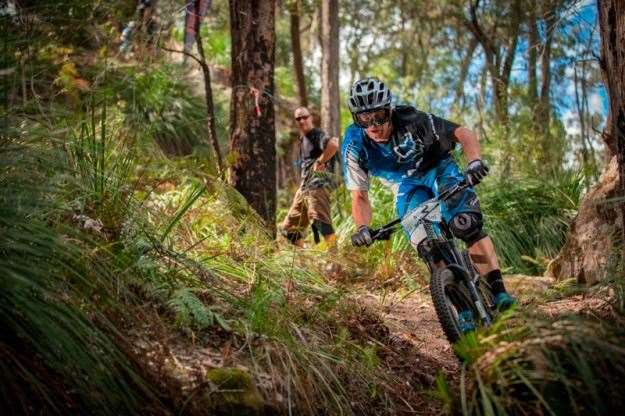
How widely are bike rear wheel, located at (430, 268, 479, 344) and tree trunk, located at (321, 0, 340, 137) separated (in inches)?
306

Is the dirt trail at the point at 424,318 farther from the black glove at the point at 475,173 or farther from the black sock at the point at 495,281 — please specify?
the black glove at the point at 475,173

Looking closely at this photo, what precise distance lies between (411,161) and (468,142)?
0.46 m

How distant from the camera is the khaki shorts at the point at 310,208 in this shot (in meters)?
7.79

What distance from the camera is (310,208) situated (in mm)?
7781

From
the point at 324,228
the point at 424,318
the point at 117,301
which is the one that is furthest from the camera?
the point at 324,228

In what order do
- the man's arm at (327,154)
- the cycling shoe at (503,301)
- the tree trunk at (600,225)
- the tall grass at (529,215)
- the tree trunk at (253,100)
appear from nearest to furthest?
the tree trunk at (600,225)
the cycling shoe at (503,301)
the tree trunk at (253,100)
the tall grass at (529,215)
the man's arm at (327,154)

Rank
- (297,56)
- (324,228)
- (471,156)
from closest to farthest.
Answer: (471,156), (324,228), (297,56)

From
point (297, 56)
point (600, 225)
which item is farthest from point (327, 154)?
point (297, 56)

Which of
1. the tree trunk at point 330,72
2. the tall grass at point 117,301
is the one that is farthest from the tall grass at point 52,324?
the tree trunk at point 330,72

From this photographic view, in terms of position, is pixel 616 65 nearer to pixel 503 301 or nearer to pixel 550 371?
pixel 503 301

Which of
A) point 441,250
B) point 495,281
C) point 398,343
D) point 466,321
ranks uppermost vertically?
A: point 441,250

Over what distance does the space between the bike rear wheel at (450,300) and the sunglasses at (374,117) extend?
A: 113cm

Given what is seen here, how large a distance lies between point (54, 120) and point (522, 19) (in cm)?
1197

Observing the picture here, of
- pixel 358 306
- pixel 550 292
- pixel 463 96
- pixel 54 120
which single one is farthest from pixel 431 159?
pixel 463 96
